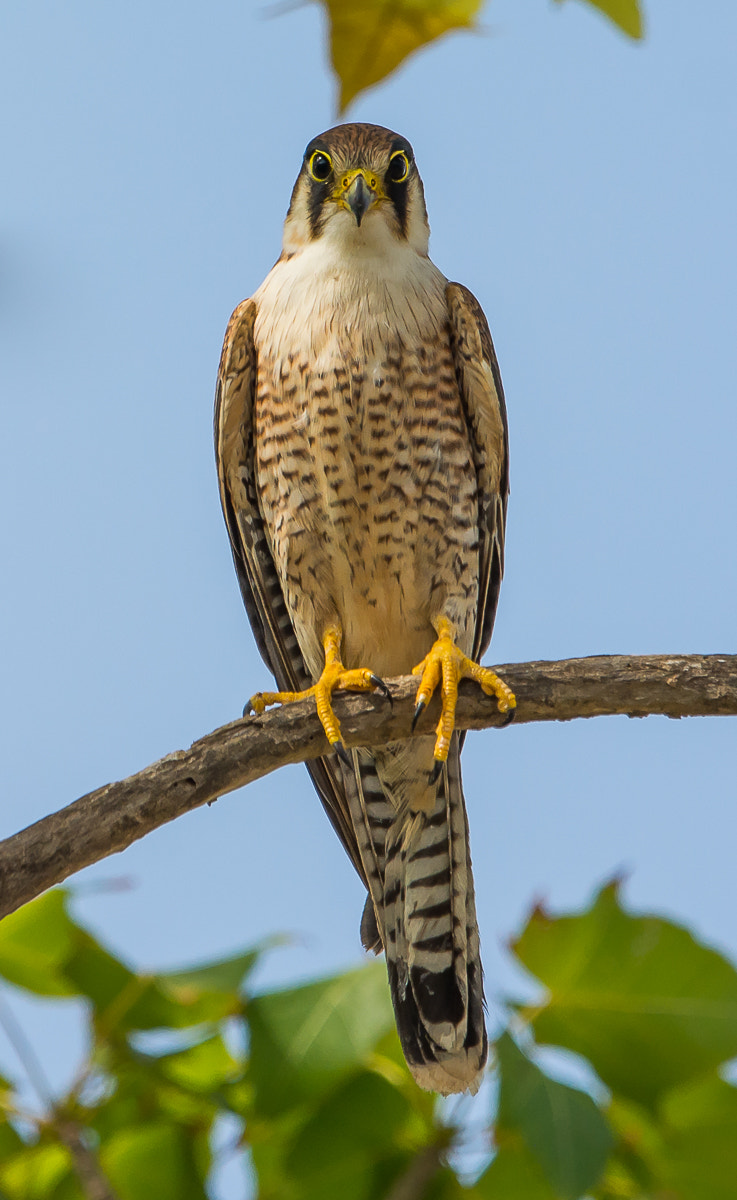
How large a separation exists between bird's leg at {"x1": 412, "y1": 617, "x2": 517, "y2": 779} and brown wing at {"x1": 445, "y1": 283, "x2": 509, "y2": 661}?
0.69 m

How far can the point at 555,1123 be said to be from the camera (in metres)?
2.66

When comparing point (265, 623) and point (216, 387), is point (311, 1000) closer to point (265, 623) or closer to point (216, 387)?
point (265, 623)

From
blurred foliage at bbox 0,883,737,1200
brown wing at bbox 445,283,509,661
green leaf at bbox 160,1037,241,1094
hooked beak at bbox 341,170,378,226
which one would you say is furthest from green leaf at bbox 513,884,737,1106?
hooked beak at bbox 341,170,378,226

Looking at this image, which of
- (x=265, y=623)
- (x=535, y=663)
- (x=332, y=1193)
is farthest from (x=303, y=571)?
(x=332, y=1193)

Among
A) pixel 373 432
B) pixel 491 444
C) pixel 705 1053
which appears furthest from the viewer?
pixel 491 444

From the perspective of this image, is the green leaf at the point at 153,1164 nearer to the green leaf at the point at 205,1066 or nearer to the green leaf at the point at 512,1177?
the green leaf at the point at 205,1066

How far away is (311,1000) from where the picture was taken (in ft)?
9.62

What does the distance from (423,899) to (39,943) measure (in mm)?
1407

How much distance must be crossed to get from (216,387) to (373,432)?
2.61 ft

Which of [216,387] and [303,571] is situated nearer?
[303,571]

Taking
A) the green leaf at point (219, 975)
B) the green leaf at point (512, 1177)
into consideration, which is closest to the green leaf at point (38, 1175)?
the green leaf at point (219, 975)

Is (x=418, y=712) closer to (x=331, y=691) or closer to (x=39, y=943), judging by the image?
(x=331, y=691)

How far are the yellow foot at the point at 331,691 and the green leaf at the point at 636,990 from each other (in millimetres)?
744

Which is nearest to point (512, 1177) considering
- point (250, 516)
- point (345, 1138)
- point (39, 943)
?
point (345, 1138)
